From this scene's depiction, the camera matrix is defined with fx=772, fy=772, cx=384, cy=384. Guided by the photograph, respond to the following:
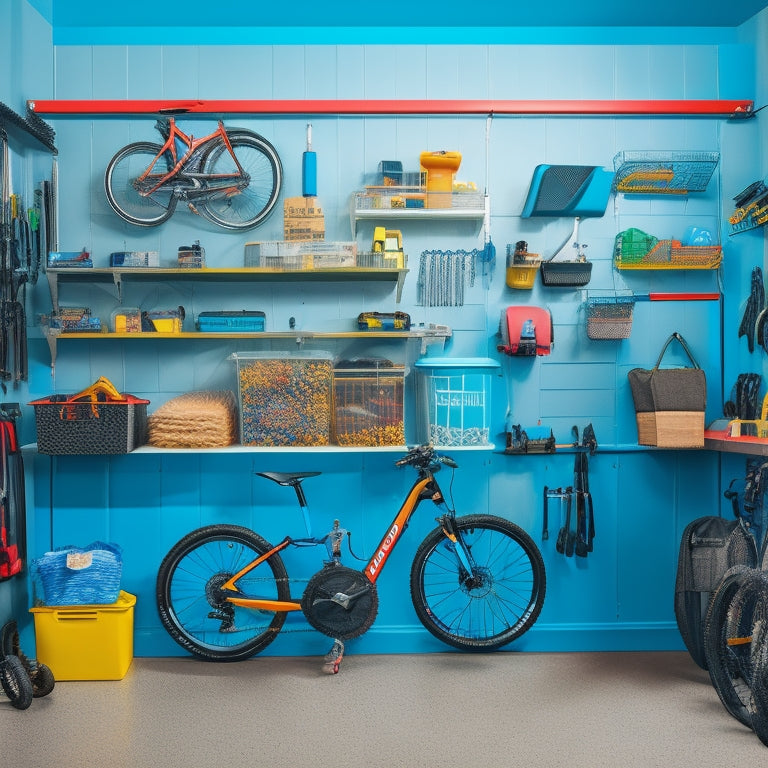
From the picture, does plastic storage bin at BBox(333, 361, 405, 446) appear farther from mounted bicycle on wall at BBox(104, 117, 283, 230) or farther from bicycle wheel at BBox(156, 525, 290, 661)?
mounted bicycle on wall at BBox(104, 117, 283, 230)

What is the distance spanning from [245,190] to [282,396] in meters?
1.12

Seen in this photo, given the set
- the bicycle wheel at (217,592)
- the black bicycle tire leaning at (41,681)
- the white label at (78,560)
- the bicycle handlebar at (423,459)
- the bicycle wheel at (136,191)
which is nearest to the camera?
the black bicycle tire leaning at (41,681)

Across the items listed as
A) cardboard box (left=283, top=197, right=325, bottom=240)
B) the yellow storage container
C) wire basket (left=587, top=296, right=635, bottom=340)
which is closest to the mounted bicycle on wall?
cardboard box (left=283, top=197, right=325, bottom=240)

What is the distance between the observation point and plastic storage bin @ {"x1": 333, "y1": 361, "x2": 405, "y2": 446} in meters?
3.77

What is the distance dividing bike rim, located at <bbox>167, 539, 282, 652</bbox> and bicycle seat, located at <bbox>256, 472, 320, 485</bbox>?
1.42 ft

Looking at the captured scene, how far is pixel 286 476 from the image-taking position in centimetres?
375

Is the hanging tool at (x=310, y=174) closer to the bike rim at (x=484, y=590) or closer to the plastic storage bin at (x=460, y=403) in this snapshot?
the plastic storage bin at (x=460, y=403)

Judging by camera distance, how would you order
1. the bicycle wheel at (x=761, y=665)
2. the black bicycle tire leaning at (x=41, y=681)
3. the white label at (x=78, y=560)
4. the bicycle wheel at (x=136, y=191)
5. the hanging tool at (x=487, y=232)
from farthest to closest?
the hanging tool at (x=487, y=232), the bicycle wheel at (x=136, y=191), the white label at (x=78, y=560), the black bicycle tire leaning at (x=41, y=681), the bicycle wheel at (x=761, y=665)

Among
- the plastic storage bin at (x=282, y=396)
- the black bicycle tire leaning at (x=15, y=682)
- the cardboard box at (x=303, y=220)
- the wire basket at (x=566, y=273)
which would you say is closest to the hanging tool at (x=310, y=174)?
the cardboard box at (x=303, y=220)

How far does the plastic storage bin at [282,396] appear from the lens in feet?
12.4

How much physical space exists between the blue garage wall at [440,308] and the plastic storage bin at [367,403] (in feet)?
1.07

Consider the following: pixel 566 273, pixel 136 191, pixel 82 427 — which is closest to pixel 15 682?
pixel 82 427

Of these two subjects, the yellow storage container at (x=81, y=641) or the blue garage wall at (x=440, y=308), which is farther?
the blue garage wall at (x=440, y=308)

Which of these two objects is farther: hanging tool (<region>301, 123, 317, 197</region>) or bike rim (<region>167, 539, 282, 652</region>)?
hanging tool (<region>301, 123, 317, 197</region>)
